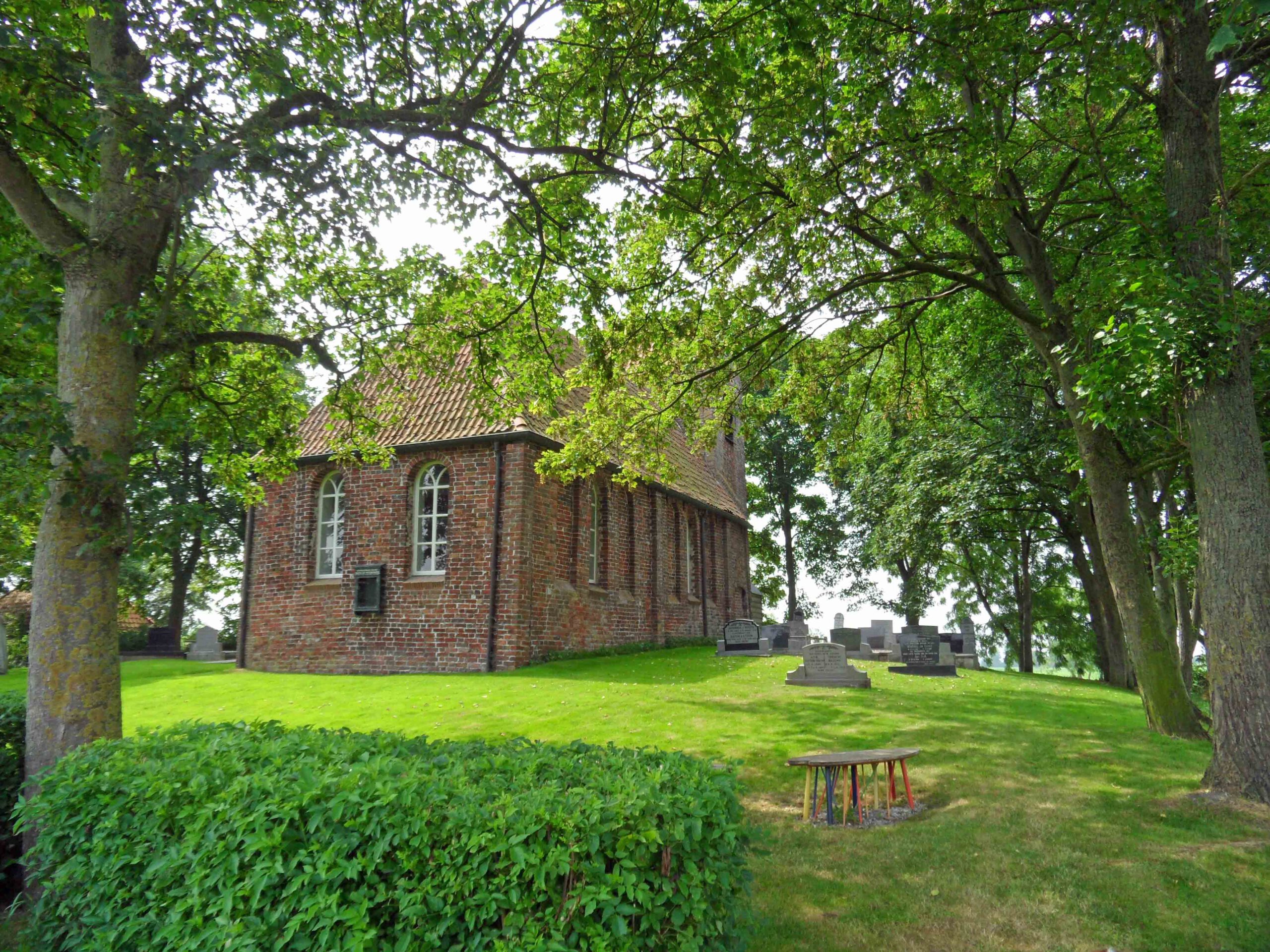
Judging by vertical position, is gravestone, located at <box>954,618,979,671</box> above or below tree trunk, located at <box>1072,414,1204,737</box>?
below

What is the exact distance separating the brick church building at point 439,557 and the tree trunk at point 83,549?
10.2 m

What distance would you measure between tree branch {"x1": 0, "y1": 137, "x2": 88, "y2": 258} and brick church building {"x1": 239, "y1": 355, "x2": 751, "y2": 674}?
396 inches

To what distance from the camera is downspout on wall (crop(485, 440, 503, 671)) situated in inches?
681

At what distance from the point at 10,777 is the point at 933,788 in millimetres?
8449

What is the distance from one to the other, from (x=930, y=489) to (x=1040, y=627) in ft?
74.4

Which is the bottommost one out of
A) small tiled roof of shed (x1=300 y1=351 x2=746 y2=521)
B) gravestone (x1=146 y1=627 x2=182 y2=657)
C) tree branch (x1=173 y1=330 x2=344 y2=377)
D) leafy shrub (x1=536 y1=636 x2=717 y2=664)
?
gravestone (x1=146 y1=627 x2=182 y2=657)

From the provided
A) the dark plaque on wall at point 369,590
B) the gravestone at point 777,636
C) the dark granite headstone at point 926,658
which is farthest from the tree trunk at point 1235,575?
the dark plaque on wall at point 369,590

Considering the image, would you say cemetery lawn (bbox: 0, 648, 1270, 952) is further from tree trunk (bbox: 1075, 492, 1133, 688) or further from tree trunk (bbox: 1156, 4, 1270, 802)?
tree trunk (bbox: 1075, 492, 1133, 688)

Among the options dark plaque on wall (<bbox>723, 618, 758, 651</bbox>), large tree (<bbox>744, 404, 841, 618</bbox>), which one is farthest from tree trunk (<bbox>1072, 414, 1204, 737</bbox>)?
Answer: large tree (<bbox>744, 404, 841, 618</bbox>)

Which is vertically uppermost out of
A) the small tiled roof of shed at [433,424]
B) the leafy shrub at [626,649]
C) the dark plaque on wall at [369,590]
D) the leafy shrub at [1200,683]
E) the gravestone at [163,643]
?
the small tiled roof of shed at [433,424]

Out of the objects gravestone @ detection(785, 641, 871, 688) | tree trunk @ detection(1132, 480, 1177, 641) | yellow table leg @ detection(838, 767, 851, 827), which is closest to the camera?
yellow table leg @ detection(838, 767, 851, 827)

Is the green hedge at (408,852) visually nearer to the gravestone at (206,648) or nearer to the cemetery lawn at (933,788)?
the cemetery lawn at (933,788)

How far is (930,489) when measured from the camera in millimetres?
21406

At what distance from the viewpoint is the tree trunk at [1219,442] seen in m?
7.33
